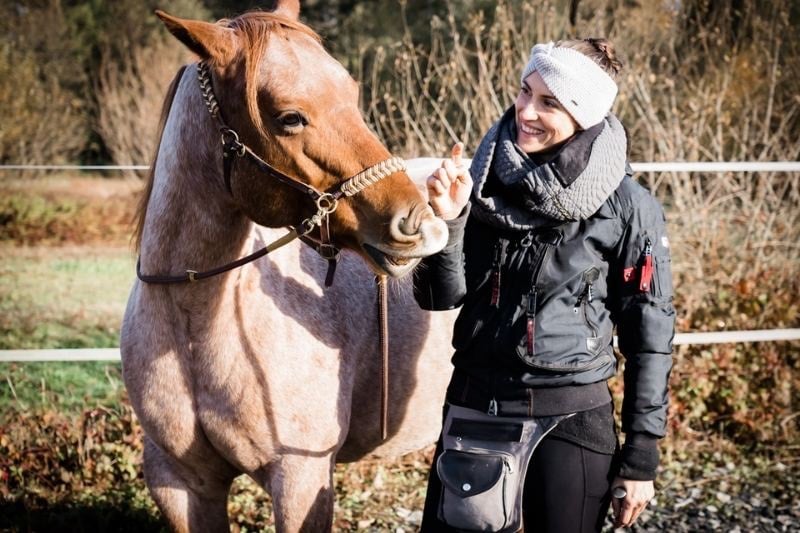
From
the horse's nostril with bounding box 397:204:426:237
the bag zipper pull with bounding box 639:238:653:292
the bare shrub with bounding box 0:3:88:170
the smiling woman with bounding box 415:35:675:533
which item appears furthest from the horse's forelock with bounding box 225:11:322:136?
the bare shrub with bounding box 0:3:88:170

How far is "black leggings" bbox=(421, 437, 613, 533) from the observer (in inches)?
74.9

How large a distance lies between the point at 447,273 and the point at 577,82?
2.00 feet

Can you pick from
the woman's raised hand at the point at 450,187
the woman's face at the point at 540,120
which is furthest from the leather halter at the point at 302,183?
the woman's face at the point at 540,120

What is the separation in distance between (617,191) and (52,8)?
1756 centimetres

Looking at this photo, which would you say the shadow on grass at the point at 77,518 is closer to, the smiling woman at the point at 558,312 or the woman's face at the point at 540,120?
the smiling woman at the point at 558,312

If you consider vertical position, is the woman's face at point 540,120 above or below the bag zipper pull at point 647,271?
above

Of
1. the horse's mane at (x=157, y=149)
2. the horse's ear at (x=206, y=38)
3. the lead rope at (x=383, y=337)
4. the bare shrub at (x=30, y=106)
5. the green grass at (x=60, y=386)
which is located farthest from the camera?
the bare shrub at (x=30, y=106)

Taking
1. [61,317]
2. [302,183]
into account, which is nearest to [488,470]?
[302,183]

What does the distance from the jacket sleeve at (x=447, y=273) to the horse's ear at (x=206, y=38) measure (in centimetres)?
73

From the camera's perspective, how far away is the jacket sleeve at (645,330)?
192 centimetres

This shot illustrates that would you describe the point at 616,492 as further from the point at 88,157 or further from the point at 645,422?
the point at 88,157

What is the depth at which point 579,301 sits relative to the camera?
6.44ft

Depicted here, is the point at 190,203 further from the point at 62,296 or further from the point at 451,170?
the point at 62,296

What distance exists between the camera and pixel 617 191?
6.53ft
